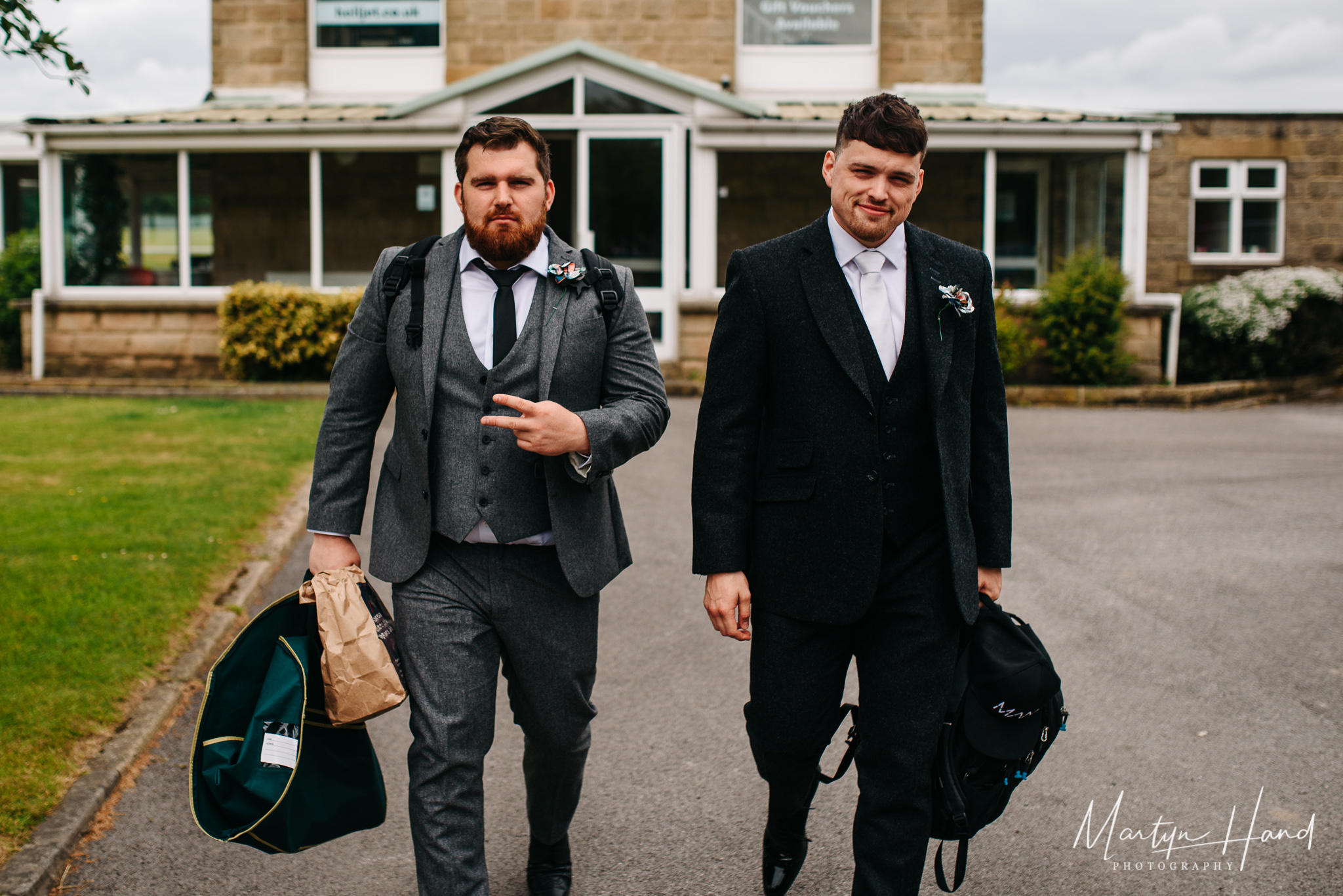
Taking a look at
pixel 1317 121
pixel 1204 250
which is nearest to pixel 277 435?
pixel 1204 250

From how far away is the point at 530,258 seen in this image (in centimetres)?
308

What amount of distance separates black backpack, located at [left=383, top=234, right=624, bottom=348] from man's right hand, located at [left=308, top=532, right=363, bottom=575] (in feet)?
1.83

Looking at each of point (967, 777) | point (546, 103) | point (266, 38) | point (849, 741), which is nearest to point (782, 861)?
point (849, 741)

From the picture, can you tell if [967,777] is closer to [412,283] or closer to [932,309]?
[932,309]

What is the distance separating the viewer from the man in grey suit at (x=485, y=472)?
9.49ft

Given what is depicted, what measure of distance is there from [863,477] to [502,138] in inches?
49.4

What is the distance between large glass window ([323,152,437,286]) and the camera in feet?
61.7

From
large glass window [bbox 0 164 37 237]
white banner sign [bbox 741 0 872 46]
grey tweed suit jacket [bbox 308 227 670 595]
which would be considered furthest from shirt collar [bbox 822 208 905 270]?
large glass window [bbox 0 164 37 237]

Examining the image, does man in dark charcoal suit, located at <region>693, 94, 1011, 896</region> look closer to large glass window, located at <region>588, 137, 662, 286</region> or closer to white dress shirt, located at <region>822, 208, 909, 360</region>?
white dress shirt, located at <region>822, 208, 909, 360</region>

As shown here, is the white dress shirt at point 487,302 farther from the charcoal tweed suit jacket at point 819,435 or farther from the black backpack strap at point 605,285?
the charcoal tweed suit jacket at point 819,435

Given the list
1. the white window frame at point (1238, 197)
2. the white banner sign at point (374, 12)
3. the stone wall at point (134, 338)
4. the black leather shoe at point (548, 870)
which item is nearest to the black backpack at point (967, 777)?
the black leather shoe at point (548, 870)

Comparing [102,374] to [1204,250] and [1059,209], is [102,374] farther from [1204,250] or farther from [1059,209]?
[1204,250]

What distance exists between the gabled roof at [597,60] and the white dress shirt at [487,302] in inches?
505

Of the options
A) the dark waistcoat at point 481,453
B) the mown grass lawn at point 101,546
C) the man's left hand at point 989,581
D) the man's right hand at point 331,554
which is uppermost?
the dark waistcoat at point 481,453
